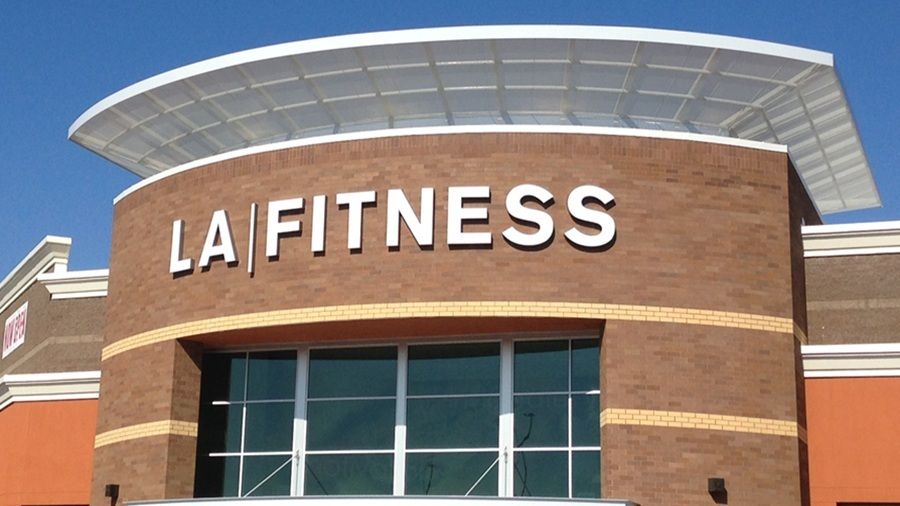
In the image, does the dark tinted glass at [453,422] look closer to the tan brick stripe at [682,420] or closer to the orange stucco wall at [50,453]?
the tan brick stripe at [682,420]

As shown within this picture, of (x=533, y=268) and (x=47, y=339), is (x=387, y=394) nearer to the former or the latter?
(x=533, y=268)

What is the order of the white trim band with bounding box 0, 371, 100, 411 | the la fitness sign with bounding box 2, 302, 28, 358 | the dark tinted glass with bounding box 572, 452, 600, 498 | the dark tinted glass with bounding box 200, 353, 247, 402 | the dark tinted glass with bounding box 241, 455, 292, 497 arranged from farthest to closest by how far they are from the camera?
the la fitness sign with bounding box 2, 302, 28, 358 → the white trim band with bounding box 0, 371, 100, 411 → the dark tinted glass with bounding box 200, 353, 247, 402 → the dark tinted glass with bounding box 241, 455, 292, 497 → the dark tinted glass with bounding box 572, 452, 600, 498

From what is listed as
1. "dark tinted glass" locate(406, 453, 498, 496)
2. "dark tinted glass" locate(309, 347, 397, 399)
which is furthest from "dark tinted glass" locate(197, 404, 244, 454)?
"dark tinted glass" locate(406, 453, 498, 496)

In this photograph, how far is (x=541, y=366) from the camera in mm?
25750

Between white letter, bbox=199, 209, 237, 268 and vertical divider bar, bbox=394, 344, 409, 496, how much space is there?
12.1 ft

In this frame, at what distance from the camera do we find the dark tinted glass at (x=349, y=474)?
25984 mm

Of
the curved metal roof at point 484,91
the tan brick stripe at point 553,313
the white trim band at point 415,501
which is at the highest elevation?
the curved metal roof at point 484,91

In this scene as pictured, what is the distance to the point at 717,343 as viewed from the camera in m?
24.6

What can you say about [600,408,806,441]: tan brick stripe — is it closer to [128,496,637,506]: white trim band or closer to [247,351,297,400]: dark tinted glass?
[128,496,637,506]: white trim band

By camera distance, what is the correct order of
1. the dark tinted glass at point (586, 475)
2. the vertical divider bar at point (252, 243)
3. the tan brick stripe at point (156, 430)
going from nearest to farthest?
the dark tinted glass at point (586, 475) < the vertical divider bar at point (252, 243) < the tan brick stripe at point (156, 430)

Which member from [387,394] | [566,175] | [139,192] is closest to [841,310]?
[566,175]

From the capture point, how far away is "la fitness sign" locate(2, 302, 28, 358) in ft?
117

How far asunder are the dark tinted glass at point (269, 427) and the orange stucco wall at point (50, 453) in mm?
4631

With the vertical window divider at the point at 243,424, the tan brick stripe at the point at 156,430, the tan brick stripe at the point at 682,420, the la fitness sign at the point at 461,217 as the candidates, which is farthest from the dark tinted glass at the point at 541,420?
the tan brick stripe at the point at 156,430
